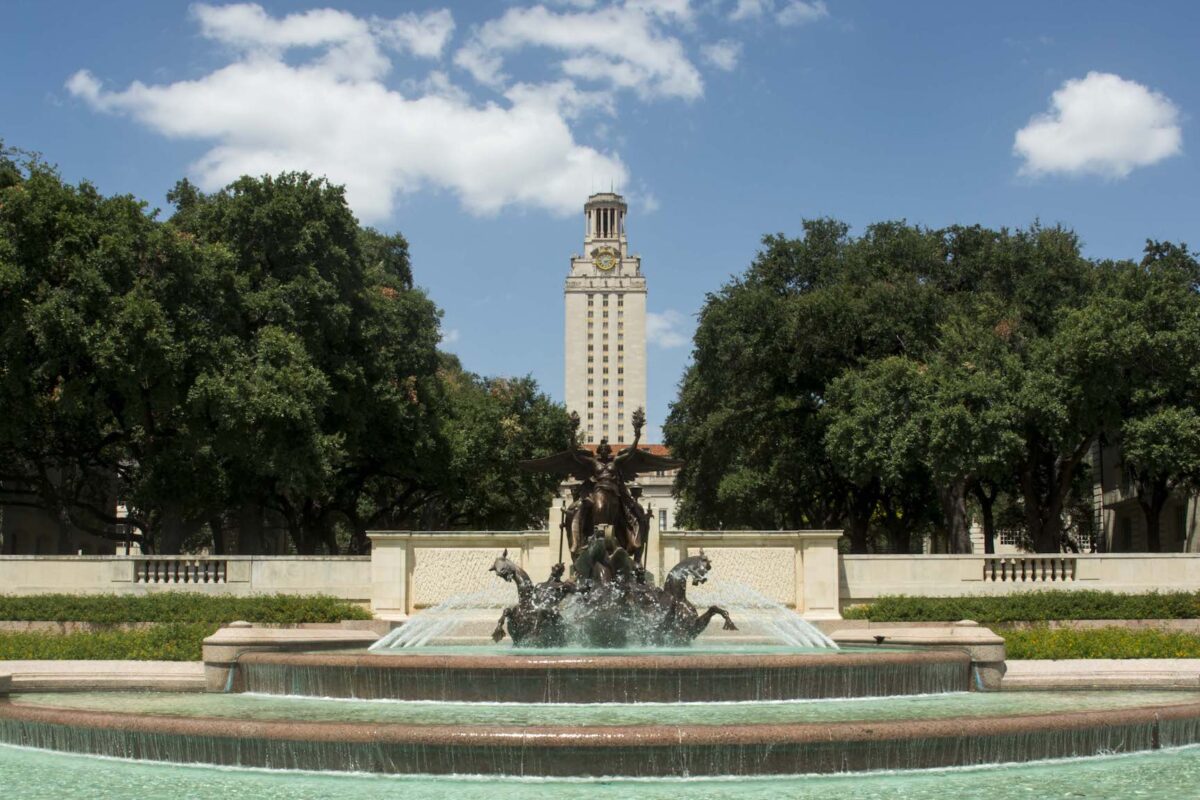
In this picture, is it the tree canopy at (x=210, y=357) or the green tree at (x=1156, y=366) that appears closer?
the tree canopy at (x=210, y=357)

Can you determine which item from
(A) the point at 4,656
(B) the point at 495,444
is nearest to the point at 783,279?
(B) the point at 495,444

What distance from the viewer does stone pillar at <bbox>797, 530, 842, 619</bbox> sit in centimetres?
3098

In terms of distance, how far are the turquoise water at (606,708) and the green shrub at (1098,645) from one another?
16.6 ft

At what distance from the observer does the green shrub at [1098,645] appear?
22.7 metres

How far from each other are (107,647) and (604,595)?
31.5ft

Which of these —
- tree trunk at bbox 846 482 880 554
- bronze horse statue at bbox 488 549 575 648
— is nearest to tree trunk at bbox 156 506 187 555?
bronze horse statue at bbox 488 549 575 648

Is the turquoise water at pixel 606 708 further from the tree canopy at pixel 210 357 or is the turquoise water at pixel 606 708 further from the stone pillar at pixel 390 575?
the tree canopy at pixel 210 357

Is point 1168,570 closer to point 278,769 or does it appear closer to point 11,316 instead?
point 278,769

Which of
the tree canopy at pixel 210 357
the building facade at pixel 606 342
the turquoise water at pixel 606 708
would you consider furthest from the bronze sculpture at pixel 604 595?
the building facade at pixel 606 342

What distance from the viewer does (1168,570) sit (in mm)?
30906

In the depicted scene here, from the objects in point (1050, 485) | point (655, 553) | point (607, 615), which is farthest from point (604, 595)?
point (1050, 485)

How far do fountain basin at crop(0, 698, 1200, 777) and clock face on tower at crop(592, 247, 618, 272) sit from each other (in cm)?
15222

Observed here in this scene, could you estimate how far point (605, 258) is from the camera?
165 meters

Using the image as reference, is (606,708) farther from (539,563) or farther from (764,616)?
(539,563)
